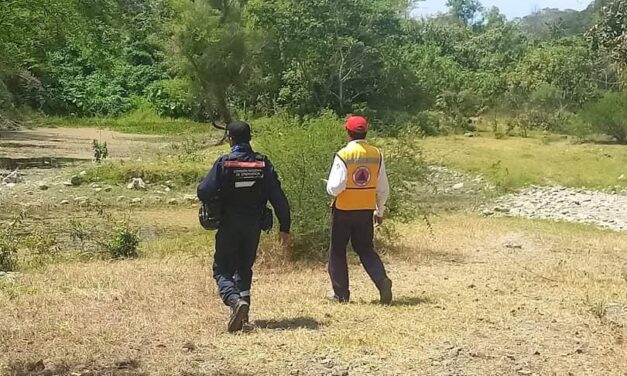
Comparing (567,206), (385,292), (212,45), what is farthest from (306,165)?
(212,45)

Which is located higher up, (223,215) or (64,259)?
(223,215)

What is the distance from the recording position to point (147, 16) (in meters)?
15.5

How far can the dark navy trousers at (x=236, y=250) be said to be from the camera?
23.5 ft

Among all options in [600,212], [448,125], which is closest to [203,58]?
[448,125]

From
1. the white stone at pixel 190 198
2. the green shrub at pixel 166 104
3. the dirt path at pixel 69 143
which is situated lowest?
the white stone at pixel 190 198

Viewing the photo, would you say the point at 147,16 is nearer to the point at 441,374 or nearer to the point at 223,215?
the point at 223,215

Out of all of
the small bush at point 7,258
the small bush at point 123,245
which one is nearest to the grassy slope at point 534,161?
the small bush at point 123,245

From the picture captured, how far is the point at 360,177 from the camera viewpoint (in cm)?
820

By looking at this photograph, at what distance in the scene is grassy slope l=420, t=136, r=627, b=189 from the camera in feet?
87.2

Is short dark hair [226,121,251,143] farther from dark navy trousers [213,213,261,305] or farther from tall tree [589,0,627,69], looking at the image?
tall tree [589,0,627,69]

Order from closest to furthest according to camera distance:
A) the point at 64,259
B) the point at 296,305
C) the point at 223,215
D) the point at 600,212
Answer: the point at 223,215 → the point at 296,305 → the point at 64,259 → the point at 600,212

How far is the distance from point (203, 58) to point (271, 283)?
98.2 feet

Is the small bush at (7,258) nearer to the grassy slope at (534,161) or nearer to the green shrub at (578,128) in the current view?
the grassy slope at (534,161)

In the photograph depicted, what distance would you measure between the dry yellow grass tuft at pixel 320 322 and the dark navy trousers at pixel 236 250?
365mm
